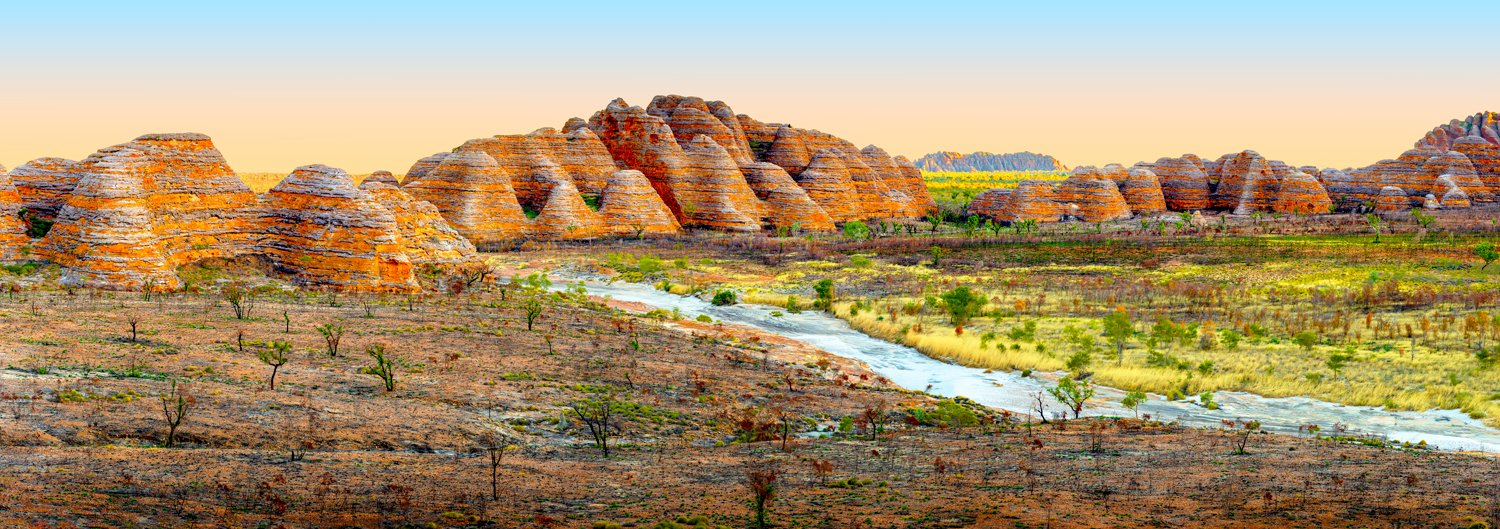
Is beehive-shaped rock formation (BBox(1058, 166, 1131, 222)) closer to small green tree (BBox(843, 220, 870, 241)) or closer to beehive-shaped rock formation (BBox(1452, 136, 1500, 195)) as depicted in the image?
small green tree (BBox(843, 220, 870, 241))

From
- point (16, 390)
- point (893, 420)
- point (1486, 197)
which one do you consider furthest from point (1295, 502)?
point (1486, 197)

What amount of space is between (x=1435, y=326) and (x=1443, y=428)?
46.6 ft

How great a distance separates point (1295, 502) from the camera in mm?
17469

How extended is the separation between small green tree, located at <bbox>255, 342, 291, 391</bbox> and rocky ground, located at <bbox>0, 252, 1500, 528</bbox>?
11.9 inches

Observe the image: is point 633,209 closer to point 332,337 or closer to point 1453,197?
point 332,337

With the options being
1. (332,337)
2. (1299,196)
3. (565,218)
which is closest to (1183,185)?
(1299,196)

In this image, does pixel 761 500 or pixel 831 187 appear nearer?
pixel 761 500

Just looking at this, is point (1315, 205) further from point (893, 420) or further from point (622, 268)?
point (893, 420)

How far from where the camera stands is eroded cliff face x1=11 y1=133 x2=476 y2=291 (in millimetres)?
42875

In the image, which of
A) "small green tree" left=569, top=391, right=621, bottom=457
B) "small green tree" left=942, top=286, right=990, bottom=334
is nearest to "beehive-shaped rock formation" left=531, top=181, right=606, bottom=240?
"small green tree" left=942, top=286, right=990, bottom=334

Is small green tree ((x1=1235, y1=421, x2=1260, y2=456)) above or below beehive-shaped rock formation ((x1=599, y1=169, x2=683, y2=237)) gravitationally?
below

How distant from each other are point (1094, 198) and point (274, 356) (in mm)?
92972

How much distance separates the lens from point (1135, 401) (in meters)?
29.4

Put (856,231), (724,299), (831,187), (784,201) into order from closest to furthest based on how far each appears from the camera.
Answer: (724,299) < (856,231) < (784,201) < (831,187)
